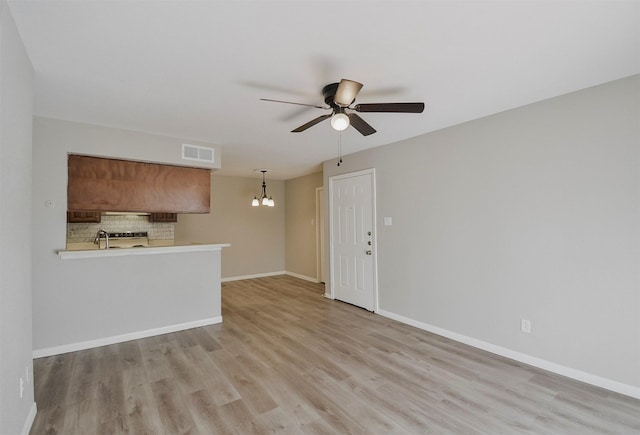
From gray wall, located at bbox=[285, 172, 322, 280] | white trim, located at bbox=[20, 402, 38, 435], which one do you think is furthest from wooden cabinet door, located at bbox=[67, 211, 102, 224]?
gray wall, located at bbox=[285, 172, 322, 280]

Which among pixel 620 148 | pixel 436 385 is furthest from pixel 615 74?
pixel 436 385

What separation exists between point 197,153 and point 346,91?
2756 millimetres

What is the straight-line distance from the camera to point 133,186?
3.76 metres

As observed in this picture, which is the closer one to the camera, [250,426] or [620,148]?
[250,426]

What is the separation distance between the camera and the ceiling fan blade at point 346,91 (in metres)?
1.97

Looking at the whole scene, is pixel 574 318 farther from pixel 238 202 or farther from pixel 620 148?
pixel 238 202

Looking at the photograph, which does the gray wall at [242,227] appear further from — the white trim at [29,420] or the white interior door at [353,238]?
the white trim at [29,420]

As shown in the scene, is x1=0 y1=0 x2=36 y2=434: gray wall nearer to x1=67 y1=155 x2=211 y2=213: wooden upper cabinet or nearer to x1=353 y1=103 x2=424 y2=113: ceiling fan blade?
x1=67 y1=155 x2=211 y2=213: wooden upper cabinet

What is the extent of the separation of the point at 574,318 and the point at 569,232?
0.75 meters

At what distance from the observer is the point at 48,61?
2.08 meters

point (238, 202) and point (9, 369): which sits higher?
point (238, 202)

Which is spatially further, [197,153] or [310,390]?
[197,153]

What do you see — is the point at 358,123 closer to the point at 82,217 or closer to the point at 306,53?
the point at 306,53

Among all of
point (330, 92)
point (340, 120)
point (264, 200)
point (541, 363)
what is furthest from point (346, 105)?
point (264, 200)
